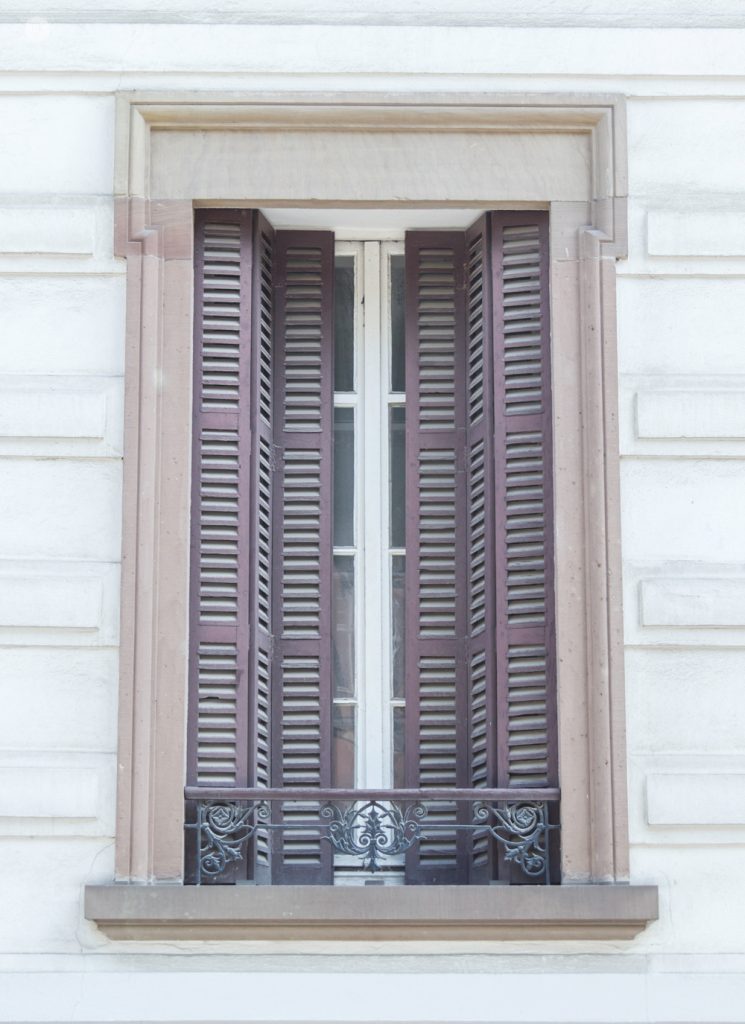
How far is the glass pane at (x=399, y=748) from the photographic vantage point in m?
9.21

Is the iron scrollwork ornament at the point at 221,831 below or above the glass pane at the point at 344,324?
below

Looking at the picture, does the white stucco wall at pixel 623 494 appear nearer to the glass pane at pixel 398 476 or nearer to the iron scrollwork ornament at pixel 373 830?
the iron scrollwork ornament at pixel 373 830

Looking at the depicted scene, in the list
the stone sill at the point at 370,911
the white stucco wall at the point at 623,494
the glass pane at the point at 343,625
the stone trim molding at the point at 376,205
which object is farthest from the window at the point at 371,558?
the white stucco wall at the point at 623,494

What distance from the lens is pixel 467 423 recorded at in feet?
30.7

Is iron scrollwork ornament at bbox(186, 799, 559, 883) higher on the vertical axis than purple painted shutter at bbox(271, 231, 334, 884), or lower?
lower

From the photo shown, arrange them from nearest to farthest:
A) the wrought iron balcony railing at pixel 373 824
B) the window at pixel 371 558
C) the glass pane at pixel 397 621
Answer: the wrought iron balcony railing at pixel 373 824 → the window at pixel 371 558 → the glass pane at pixel 397 621

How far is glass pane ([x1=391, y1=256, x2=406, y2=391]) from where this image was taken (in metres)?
9.59

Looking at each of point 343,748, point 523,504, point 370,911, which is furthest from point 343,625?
point 370,911

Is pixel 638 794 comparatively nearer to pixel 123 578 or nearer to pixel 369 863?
pixel 369 863

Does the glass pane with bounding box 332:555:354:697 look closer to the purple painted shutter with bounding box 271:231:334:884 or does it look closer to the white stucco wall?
the purple painted shutter with bounding box 271:231:334:884

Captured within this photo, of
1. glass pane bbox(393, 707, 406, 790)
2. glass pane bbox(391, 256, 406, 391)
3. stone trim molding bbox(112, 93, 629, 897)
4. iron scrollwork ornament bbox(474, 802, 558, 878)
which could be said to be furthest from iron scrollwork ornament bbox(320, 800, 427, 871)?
glass pane bbox(391, 256, 406, 391)

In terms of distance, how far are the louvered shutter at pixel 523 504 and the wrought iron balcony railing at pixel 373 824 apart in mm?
154

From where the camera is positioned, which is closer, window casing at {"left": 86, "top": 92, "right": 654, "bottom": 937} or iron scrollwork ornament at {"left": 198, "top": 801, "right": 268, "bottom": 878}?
window casing at {"left": 86, "top": 92, "right": 654, "bottom": 937}

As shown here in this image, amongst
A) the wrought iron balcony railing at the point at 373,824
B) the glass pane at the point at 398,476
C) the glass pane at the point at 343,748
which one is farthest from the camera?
the glass pane at the point at 398,476
